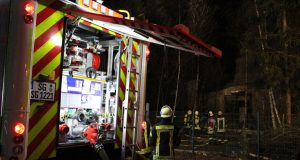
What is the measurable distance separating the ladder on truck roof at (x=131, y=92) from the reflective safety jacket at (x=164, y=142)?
0.99 m

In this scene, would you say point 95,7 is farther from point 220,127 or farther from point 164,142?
point 220,127

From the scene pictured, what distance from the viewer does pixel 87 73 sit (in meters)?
6.26

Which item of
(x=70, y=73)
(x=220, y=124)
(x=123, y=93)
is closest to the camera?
(x=70, y=73)

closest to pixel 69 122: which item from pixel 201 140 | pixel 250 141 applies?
pixel 250 141

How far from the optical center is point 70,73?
19.5ft

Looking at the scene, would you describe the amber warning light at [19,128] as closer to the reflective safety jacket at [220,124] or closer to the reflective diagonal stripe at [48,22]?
the reflective diagonal stripe at [48,22]

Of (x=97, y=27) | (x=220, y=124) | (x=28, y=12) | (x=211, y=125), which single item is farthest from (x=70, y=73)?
(x=211, y=125)

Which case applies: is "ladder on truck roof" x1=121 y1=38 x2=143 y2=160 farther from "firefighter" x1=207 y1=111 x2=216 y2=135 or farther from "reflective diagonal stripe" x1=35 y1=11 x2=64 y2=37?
"firefighter" x1=207 y1=111 x2=216 y2=135

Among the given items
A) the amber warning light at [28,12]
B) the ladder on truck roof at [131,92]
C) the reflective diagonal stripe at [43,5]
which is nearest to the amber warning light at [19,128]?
the amber warning light at [28,12]

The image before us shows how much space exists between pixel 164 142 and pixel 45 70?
180cm

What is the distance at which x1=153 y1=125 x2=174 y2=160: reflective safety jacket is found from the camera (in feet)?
17.1

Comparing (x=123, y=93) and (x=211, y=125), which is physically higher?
(x=123, y=93)

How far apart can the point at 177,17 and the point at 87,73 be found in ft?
72.4

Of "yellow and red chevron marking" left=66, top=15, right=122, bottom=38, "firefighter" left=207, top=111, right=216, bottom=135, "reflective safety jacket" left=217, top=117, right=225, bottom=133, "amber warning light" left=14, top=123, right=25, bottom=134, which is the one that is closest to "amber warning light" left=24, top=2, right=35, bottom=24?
"amber warning light" left=14, top=123, right=25, bottom=134
